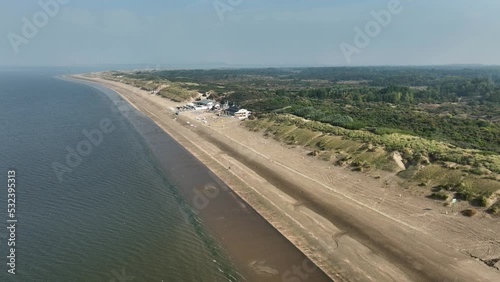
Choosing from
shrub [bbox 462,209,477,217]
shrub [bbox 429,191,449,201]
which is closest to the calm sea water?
shrub [bbox 462,209,477,217]

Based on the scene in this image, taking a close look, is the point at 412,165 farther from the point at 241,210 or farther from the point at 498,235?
the point at 241,210

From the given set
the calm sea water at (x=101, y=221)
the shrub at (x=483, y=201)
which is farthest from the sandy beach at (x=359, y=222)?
the calm sea water at (x=101, y=221)

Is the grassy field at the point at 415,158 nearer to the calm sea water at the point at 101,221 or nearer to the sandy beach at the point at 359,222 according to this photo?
the sandy beach at the point at 359,222

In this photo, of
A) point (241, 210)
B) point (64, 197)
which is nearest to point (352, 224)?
point (241, 210)

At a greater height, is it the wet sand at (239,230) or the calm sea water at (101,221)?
the calm sea water at (101,221)

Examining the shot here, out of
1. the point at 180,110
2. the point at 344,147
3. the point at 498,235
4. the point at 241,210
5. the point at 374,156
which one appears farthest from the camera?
the point at 180,110

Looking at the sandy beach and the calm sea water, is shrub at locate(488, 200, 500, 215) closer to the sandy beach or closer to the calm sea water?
the sandy beach

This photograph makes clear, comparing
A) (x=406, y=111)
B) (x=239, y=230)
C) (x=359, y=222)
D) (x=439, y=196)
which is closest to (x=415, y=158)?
(x=439, y=196)
